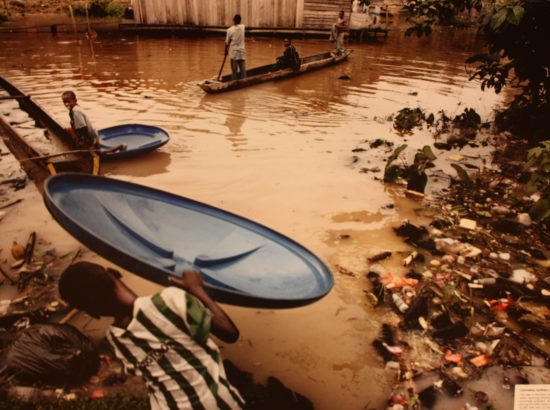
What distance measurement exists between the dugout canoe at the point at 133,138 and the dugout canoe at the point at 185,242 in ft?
9.56

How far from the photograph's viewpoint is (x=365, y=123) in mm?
9156

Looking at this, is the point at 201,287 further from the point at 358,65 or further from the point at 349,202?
the point at 358,65

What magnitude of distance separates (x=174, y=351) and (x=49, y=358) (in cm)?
150

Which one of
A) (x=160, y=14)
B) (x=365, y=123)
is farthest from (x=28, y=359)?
(x=160, y=14)

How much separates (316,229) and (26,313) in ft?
10.8

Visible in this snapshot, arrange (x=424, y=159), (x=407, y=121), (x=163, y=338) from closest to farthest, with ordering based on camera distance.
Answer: (x=163, y=338), (x=424, y=159), (x=407, y=121)

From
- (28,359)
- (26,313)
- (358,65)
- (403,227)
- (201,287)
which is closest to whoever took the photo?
(201,287)

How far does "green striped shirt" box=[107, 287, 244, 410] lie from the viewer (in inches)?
74.2

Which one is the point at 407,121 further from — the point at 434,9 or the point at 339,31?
the point at 339,31

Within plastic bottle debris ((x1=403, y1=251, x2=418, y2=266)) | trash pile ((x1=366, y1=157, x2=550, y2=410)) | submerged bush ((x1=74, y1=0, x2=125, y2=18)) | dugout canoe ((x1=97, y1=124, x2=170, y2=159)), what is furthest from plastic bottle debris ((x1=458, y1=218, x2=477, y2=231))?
submerged bush ((x1=74, y1=0, x2=125, y2=18))

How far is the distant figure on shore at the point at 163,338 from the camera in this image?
1.89 m

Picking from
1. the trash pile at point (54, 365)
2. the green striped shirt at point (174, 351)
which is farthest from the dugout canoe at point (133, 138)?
the green striped shirt at point (174, 351)

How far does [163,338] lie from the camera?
74.8 inches

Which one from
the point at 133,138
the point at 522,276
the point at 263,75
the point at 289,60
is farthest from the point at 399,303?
the point at 289,60
